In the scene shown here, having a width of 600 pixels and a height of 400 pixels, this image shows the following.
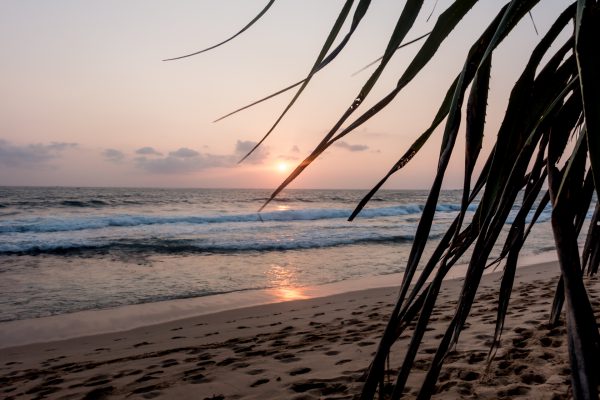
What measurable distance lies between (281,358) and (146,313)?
3.40 metres

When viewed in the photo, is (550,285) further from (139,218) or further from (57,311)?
(139,218)

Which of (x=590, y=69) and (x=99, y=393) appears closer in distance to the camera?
(x=590, y=69)

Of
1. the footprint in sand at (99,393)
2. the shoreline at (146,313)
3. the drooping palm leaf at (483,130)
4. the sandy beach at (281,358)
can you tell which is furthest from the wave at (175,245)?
the drooping palm leaf at (483,130)

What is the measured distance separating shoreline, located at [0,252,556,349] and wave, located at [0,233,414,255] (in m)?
5.37

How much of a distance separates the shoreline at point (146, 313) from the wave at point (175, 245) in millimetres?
5373

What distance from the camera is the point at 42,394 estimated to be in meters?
3.66

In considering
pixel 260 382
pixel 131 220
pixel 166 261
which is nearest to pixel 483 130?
pixel 260 382

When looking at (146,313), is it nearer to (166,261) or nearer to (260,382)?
(260,382)

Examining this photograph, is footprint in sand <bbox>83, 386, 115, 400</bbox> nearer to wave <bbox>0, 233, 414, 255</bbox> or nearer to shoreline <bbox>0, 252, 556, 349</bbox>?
shoreline <bbox>0, 252, 556, 349</bbox>

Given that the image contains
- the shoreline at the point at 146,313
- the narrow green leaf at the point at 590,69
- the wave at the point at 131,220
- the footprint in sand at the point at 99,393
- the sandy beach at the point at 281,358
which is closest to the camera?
the narrow green leaf at the point at 590,69

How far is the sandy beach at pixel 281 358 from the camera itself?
2.96m

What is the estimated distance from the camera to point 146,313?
22.1ft

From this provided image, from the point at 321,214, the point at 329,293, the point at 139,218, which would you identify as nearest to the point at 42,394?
the point at 329,293

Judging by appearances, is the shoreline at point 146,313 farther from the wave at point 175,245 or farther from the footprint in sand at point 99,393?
the wave at point 175,245
